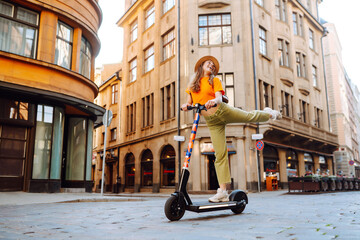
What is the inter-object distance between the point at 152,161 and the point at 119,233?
69.4 feet

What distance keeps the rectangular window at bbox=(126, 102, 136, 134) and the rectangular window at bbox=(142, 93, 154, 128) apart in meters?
1.64

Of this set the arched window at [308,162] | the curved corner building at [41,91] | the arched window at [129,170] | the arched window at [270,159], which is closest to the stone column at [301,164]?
the arched window at [308,162]

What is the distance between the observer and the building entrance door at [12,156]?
11.8m

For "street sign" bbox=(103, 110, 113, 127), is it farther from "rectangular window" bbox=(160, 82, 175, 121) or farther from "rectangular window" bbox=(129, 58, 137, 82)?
"rectangular window" bbox=(129, 58, 137, 82)

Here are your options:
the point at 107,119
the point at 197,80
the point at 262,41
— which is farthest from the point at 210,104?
the point at 262,41

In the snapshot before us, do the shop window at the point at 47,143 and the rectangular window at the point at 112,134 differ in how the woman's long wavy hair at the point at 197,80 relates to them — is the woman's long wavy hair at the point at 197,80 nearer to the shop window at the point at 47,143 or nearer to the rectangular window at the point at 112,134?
the shop window at the point at 47,143

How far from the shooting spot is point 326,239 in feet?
9.25

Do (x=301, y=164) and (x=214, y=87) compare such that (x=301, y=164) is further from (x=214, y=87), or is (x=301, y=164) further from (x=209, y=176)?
(x=214, y=87)

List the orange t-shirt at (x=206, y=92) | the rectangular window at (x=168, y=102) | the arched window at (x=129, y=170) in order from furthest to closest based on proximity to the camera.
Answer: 1. the arched window at (x=129, y=170)
2. the rectangular window at (x=168, y=102)
3. the orange t-shirt at (x=206, y=92)

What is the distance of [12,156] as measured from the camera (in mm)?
12109

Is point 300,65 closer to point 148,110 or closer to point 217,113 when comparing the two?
point 148,110

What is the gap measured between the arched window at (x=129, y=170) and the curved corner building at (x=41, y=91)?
36.6 ft

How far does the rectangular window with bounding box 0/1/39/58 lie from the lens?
12422mm

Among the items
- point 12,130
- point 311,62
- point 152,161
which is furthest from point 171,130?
point 311,62
